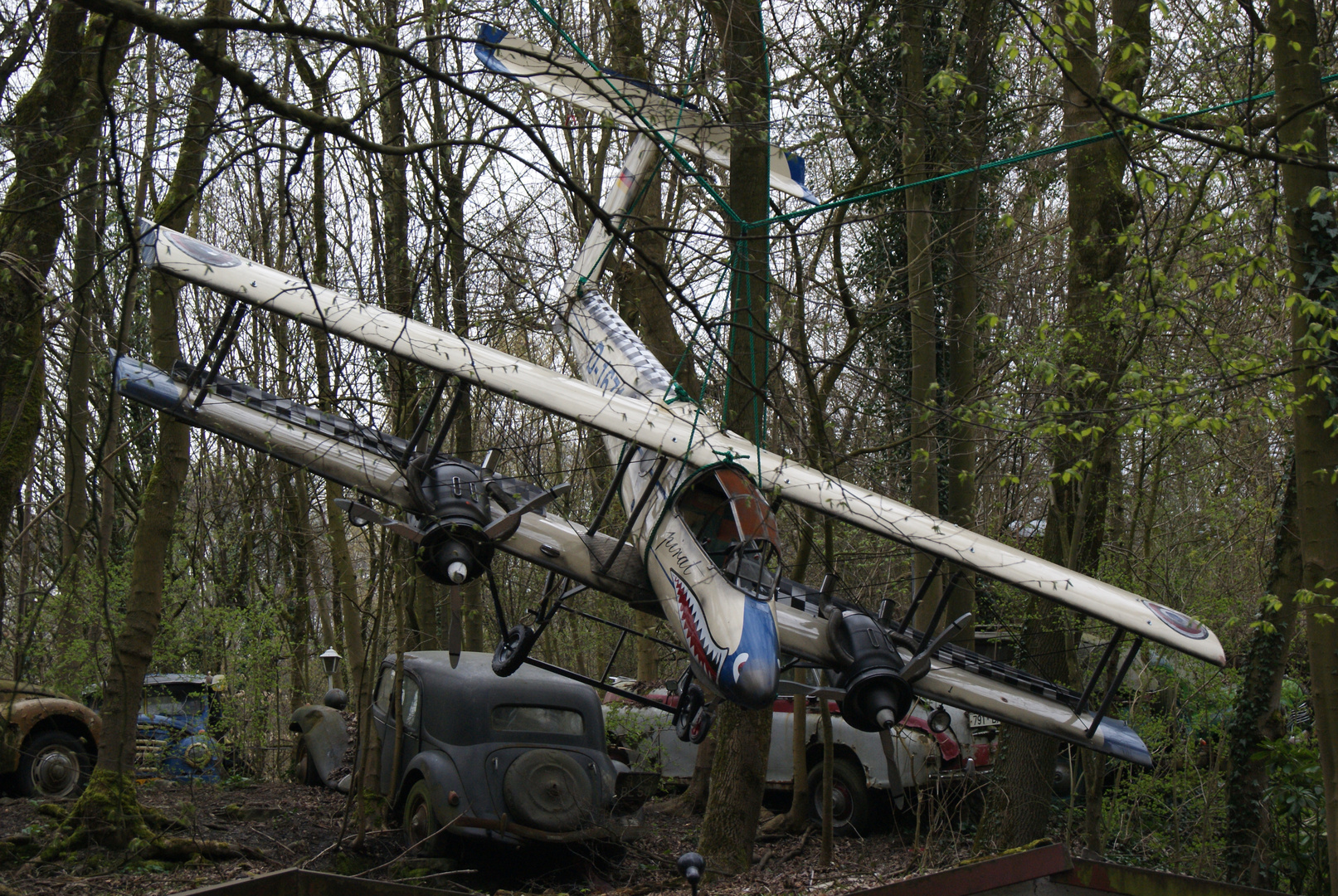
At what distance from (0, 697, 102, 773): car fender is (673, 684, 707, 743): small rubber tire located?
654cm

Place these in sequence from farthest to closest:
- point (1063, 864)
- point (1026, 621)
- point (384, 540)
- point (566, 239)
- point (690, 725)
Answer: point (566, 239), point (1026, 621), point (384, 540), point (690, 725), point (1063, 864)

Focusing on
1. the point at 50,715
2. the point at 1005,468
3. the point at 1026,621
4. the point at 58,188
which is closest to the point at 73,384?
the point at 50,715

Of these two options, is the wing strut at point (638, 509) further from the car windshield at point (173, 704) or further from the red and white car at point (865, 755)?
the car windshield at point (173, 704)

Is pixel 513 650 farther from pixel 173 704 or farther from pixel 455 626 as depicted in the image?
pixel 173 704

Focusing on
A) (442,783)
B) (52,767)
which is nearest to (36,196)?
(442,783)

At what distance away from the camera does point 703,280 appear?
477 inches

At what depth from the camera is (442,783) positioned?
31.5 ft

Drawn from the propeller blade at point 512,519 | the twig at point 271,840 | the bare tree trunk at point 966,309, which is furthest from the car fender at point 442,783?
the bare tree trunk at point 966,309

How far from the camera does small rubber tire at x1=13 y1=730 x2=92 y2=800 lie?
36.5ft

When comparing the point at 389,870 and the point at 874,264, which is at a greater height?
the point at 874,264

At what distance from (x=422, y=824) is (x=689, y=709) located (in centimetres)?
313

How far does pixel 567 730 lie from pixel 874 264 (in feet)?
29.9

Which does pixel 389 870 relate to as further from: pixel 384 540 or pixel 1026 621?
A: pixel 1026 621

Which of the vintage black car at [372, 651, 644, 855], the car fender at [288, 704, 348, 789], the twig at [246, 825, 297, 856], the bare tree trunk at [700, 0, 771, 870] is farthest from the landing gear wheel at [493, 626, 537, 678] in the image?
the car fender at [288, 704, 348, 789]
